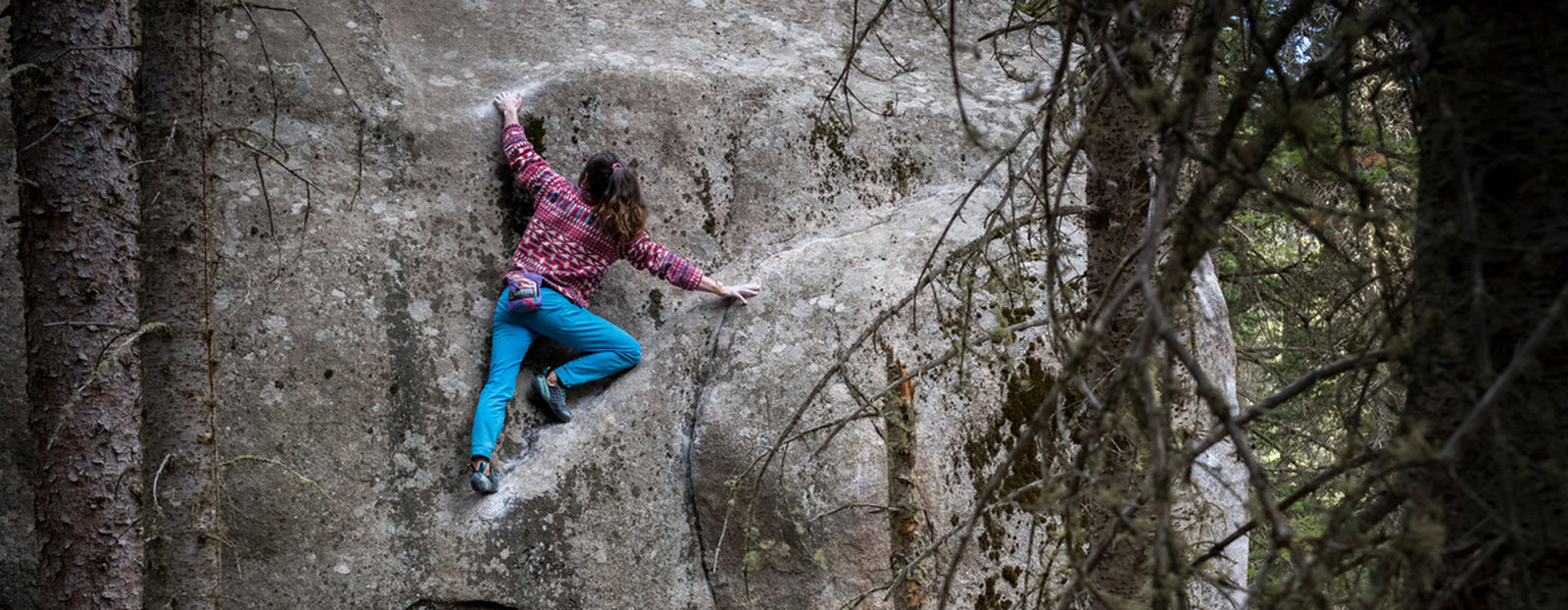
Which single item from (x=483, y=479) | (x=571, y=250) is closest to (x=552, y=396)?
(x=483, y=479)

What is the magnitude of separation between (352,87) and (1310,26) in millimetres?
4622

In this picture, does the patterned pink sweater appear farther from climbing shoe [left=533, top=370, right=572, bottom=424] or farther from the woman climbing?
climbing shoe [left=533, top=370, right=572, bottom=424]

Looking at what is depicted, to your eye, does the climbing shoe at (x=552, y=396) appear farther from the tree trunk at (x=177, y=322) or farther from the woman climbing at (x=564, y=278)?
the tree trunk at (x=177, y=322)

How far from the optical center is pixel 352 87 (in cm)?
531

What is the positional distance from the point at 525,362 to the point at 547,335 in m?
0.30

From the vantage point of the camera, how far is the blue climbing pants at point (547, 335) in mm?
5151

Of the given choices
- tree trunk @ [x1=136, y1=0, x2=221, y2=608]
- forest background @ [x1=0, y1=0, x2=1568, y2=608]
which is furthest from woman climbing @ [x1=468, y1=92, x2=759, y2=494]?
tree trunk @ [x1=136, y1=0, x2=221, y2=608]

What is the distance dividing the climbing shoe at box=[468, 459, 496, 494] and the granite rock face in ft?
0.28

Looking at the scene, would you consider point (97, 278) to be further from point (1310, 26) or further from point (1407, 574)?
point (1310, 26)

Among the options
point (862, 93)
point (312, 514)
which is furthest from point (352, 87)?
point (862, 93)

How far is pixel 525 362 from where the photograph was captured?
553 cm

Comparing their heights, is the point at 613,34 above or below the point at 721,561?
above

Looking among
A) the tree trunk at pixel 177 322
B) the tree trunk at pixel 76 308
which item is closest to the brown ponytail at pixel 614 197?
the tree trunk at pixel 177 322

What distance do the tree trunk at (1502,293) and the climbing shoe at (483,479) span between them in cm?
438
